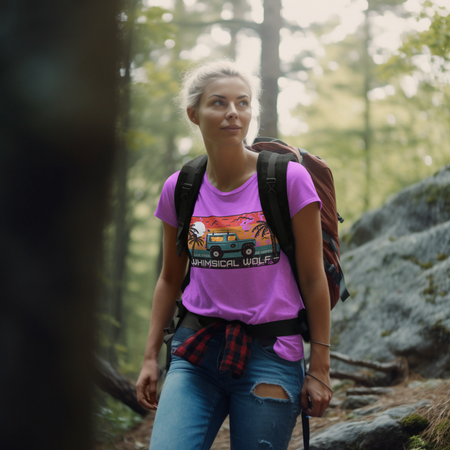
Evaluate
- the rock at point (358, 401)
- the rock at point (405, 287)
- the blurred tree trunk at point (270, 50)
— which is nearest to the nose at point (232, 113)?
the rock at point (358, 401)

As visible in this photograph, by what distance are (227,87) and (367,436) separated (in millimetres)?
2634

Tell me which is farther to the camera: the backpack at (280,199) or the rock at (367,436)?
the rock at (367,436)

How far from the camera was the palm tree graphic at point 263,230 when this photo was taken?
2.06 m

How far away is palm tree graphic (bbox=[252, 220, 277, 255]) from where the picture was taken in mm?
2064

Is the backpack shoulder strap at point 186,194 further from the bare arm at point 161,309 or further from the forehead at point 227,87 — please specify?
the forehead at point 227,87

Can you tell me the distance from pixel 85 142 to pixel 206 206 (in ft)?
2.22

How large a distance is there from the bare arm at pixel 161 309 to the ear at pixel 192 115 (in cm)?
62

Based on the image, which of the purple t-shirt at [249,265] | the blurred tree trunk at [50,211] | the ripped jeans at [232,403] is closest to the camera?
the blurred tree trunk at [50,211]

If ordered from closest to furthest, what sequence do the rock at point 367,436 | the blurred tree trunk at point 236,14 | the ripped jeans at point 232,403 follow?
1. the ripped jeans at point 232,403
2. the rock at point 367,436
3. the blurred tree trunk at point 236,14

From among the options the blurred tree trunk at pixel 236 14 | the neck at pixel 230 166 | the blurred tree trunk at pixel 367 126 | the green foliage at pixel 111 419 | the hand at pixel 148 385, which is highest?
the blurred tree trunk at pixel 236 14

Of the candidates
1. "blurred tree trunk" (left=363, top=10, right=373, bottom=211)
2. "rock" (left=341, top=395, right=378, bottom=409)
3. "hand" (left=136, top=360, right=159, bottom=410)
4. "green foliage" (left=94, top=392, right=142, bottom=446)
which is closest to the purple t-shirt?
"hand" (left=136, top=360, right=159, bottom=410)

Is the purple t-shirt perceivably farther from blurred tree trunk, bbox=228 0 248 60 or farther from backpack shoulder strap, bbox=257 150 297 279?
blurred tree trunk, bbox=228 0 248 60

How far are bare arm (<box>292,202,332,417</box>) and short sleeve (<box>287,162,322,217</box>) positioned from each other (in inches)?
1.2

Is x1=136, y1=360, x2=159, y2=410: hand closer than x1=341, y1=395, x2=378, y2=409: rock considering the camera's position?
Yes
